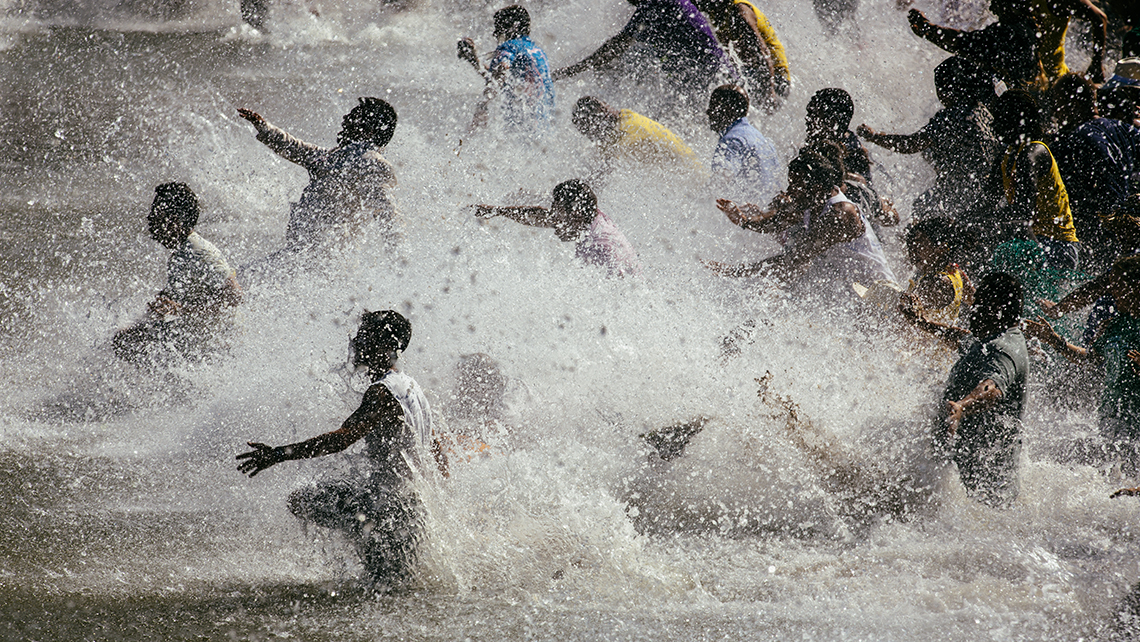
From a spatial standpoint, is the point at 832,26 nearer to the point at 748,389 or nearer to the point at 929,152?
the point at 929,152

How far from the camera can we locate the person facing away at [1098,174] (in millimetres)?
4973

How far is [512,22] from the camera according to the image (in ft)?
21.3

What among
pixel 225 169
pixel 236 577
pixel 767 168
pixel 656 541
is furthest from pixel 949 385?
pixel 225 169

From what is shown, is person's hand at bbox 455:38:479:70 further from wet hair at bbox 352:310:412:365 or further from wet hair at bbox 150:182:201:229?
wet hair at bbox 352:310:412:365

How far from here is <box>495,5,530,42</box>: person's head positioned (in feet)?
21.3

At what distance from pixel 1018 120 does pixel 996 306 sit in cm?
157

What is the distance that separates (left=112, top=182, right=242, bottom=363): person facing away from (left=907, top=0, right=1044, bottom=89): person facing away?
483cm

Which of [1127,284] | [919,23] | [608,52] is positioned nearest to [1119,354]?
[1127,284]

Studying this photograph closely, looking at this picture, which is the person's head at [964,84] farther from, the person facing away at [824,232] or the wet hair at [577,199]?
the wet hair at [577,199]

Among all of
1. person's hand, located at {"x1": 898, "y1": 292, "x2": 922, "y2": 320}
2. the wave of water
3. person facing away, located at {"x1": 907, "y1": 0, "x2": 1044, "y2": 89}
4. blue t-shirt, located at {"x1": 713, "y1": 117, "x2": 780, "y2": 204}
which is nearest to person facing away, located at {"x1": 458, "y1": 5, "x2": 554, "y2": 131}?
the wave of water

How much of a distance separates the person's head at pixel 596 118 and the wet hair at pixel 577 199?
0.84 meters

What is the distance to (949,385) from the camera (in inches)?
169

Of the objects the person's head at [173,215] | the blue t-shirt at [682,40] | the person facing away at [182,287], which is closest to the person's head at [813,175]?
the blue t-shirt at [682,40]

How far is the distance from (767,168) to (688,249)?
0.89 meters
